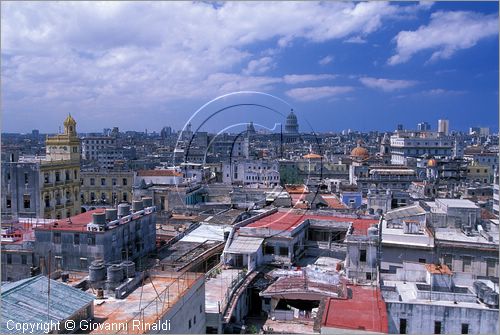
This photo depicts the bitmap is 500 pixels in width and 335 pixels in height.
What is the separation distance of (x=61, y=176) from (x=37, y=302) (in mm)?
22686

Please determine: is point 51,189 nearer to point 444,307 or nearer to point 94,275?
point 94,275

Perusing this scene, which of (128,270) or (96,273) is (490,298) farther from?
(96,273)

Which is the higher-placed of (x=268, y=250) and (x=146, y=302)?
(x=146, y=302)

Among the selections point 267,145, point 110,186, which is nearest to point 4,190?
point 110,186

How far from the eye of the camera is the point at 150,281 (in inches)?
534

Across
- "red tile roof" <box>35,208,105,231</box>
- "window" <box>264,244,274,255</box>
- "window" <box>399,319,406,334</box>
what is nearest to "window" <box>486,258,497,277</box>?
"window" <box>399,319,406,334</box>

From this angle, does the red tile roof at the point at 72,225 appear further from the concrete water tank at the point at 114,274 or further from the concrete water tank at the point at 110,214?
the concrete water tank at the point at 114,274

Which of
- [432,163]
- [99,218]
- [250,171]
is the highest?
[432,163]

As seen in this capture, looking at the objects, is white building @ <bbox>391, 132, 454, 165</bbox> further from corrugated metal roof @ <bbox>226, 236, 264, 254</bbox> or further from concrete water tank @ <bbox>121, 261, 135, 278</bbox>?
concrete water tank @ <bbox>121, 261, 135, 278</bbox>

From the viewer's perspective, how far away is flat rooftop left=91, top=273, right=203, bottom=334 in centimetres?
1063

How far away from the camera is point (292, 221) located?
76.1 ft

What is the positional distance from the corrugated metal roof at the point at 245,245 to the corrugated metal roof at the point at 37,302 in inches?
354

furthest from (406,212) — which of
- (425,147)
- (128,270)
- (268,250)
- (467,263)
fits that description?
(425,147)

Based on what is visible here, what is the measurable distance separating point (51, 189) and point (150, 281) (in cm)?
1915
